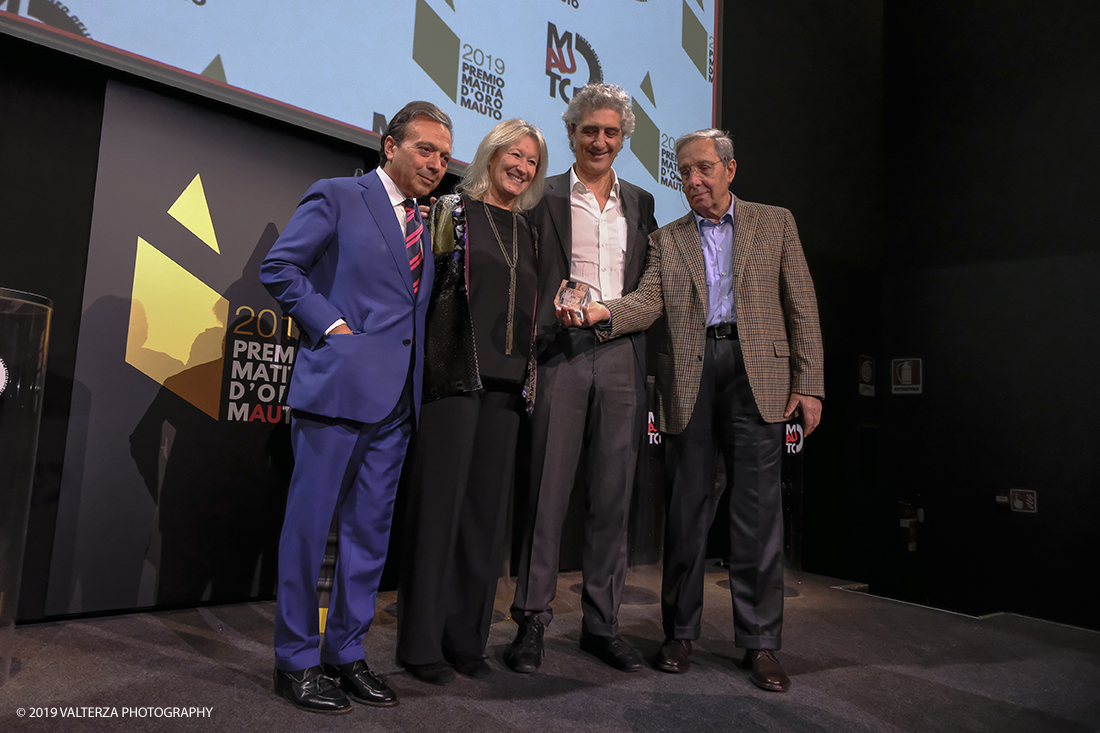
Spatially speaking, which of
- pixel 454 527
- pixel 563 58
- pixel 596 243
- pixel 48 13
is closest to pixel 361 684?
pixel 454 527

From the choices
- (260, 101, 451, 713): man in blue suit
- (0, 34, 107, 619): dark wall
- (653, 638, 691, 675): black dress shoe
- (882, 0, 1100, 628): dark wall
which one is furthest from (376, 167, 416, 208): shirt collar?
(882, 0, 1100, 628): dark wall

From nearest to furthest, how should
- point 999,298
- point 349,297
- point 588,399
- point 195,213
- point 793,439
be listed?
point 349,297 → point 588,399 → point 195,213 → point 793,439 → point 999,298

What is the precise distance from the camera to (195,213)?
2.47 m

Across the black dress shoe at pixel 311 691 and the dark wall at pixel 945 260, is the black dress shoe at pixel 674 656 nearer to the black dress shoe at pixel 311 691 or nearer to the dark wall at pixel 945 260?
the black dress shoe at pixel 311 691

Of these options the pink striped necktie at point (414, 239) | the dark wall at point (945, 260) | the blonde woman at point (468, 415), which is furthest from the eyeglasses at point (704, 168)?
the dark wall at point (945, 260)

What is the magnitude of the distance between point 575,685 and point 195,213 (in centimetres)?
211

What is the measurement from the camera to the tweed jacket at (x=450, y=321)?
1820mm

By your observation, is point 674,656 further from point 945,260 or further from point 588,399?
point 945,260

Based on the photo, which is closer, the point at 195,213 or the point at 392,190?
the point at 392,190

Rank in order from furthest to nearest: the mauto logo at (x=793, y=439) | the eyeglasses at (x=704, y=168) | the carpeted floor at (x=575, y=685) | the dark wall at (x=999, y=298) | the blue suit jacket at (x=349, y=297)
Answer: the dark wall at (x=999, y=298) < the mauto logo at (x=793, y=439) < the eyeglasses at (x=704, y=168) < the blue suit jacket at (x=349, y=297) < the carpeted floor at (x=575, y=685)

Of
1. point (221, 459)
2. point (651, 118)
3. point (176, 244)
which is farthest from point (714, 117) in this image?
point (221, 459)

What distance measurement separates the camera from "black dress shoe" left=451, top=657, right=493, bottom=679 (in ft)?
5.98

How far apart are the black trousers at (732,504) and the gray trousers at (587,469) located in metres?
0.17

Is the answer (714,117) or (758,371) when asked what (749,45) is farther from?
(758,371)
